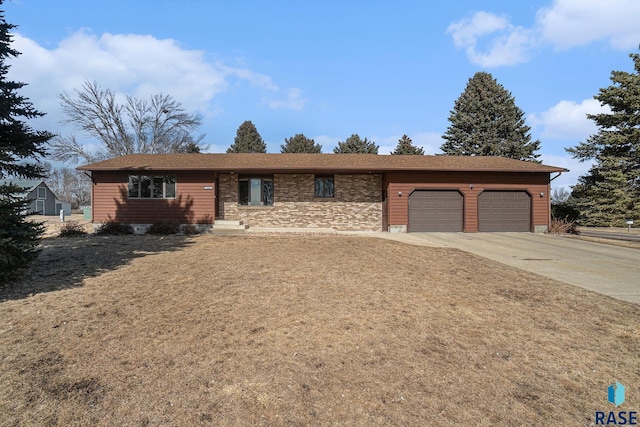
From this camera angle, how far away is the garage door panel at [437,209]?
1522 centimetres

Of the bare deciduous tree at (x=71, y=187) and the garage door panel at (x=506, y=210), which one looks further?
the bare deciduous tree at (x=71, y=187)

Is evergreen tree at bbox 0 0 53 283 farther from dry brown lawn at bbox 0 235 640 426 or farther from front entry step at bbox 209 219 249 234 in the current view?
front entry step at bbox 209 219 249 234

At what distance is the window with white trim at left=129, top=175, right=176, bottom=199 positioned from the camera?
15.2 meters

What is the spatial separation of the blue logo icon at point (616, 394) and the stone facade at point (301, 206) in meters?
13.0

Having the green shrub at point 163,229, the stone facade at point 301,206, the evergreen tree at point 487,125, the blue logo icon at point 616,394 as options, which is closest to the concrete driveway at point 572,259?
the blue logo icon at point 616,394

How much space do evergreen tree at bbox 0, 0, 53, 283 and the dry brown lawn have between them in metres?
Result: 0.60

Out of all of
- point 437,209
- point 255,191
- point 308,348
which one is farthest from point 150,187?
point 308,348

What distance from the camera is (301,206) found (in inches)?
633

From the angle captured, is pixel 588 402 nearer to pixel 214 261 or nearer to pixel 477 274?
pixel 477 274

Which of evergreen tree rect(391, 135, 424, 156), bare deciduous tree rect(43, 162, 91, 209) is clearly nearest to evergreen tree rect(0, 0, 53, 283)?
evergreen tree rect(391, 135, 424, 156)

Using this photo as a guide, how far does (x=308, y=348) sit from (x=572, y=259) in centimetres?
874

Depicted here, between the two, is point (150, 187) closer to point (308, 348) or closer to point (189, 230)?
point (189, 230)

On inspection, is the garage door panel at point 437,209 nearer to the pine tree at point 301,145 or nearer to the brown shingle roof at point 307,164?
the brown shingle roof at point 307,164

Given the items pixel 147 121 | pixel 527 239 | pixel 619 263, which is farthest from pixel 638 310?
pixel 147 121
